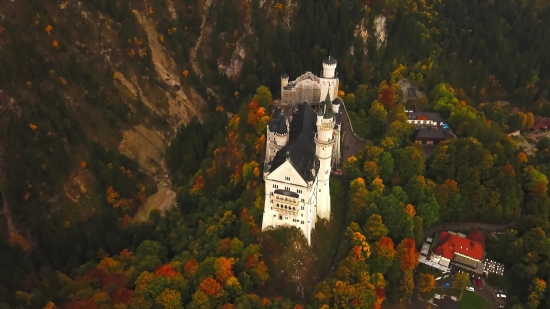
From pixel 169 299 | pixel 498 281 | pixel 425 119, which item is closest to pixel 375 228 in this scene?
pixel 498 281

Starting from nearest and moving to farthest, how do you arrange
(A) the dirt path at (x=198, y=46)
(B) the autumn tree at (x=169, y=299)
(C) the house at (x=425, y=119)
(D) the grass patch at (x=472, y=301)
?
(B) the autumn tree at (x=169, y=299) → (D) the grass patch at (x=472, y=301) → (C) the house at (x=425, y=119) → (A) the dirt path at (x=198, y=46)

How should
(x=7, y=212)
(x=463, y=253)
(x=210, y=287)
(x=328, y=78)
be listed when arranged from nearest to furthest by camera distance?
(x=210, y=287) → (x=463, y=253) → (x=328, y=78) → (x=7, y=212)

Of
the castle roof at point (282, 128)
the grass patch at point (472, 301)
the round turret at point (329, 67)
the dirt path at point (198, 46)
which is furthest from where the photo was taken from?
the dirt path at point (198, 46)

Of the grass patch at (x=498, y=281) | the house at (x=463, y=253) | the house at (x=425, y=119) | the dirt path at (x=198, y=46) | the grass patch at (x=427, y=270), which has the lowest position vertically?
the grass patch at (x=498, y=281)

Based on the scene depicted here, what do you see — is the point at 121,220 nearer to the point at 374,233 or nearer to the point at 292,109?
the point at 292,109

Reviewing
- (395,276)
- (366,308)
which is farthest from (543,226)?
(366,308)

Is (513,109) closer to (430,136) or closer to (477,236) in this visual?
(430,136)

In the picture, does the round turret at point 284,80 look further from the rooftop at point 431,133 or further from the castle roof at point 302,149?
the rooftop at point 431,133

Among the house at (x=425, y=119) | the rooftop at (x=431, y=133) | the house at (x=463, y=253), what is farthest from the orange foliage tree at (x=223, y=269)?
the house at (x=425, y=119)
